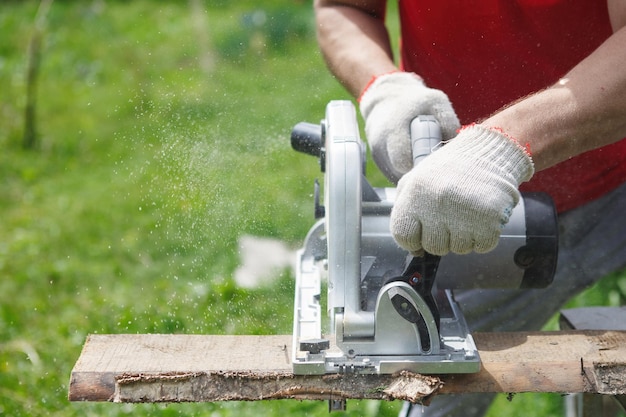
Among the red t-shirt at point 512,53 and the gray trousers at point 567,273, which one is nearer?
the red t-shirt at point 512,53

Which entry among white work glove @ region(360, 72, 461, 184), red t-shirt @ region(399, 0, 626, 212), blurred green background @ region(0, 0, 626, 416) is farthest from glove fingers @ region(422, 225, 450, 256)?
blurred green background @ region(0, 0, 626, 416)

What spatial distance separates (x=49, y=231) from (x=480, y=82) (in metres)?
2.98

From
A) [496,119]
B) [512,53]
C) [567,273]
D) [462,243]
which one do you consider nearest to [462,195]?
[462,243]

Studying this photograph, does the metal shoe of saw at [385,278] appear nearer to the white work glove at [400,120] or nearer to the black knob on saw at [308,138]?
the white work glove at [400,120]

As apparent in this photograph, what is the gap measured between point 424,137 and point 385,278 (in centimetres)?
31

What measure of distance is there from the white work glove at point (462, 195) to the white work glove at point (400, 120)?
0.28 m

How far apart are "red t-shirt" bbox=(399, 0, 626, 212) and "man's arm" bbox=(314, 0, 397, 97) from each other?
10 centimetres

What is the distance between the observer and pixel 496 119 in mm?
1594

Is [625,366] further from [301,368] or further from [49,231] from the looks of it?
[49,231]

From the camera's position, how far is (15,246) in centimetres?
421

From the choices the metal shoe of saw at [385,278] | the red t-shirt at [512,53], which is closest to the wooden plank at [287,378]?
the metal shoe of saw at [385,278]

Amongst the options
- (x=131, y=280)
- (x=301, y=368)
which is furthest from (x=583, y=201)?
(x=131, y=280)

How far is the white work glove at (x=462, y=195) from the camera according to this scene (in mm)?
1472

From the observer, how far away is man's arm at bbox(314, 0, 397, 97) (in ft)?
7.16
